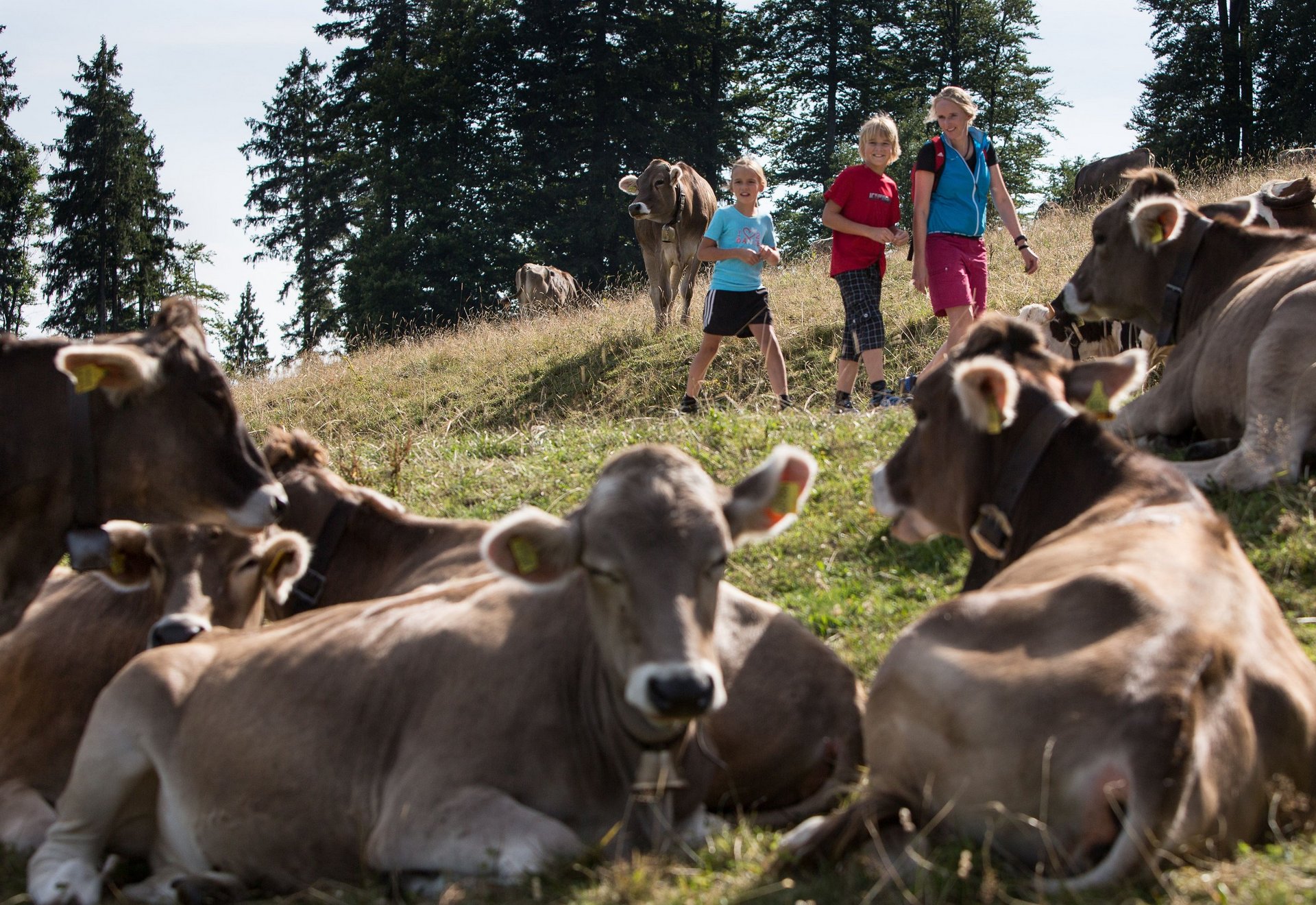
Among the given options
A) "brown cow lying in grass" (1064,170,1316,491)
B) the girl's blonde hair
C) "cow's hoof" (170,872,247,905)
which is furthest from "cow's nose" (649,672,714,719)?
the girl's blonde hair

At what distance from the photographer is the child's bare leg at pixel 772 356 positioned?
1208 cm

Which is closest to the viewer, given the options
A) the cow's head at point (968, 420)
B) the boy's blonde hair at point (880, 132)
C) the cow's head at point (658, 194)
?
the cow's head at point (968, 420)

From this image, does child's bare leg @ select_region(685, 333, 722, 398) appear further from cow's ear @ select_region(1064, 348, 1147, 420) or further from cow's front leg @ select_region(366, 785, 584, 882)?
cow's front leg @ select_region(366, 785, 584, 882)

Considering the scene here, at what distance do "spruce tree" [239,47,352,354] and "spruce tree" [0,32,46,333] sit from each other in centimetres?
813

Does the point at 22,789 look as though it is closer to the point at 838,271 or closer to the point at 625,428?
the point at 625,428

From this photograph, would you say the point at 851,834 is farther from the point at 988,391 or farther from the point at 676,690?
the point at 988,391

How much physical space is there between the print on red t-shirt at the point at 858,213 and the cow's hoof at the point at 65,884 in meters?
8.57

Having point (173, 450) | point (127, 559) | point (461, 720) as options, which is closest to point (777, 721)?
point (461, 720)

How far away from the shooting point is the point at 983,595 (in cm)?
422

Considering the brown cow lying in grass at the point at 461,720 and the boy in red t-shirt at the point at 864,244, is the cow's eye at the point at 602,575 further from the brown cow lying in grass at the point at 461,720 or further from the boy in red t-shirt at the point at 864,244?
the boy in red t-shirt at the point at 864,244

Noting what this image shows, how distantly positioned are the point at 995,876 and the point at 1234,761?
747mm

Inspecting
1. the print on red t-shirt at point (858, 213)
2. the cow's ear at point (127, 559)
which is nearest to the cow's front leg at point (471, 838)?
the cow's ear at point (127, 559)

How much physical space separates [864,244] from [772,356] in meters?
1.38

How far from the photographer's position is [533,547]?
4.45 meters
